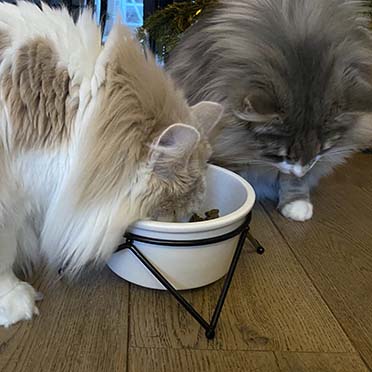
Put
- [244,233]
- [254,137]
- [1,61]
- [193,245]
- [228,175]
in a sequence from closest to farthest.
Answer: [1,61]
[193,245]
[244,233]
[228,175]
[254,137]

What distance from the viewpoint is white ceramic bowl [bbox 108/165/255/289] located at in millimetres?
1068

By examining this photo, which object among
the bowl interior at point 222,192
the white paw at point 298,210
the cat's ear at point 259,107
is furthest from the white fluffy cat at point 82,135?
the white paw at point 298,210

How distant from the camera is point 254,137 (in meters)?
1.52

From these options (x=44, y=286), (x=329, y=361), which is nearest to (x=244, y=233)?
(x=329, y=361)

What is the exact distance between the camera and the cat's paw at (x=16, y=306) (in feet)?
3.55

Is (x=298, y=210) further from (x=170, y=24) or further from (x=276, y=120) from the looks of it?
(x=170, y=24)

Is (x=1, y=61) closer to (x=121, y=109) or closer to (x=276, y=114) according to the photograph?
(x=121, y=109)

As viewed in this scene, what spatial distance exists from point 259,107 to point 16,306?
0.77m

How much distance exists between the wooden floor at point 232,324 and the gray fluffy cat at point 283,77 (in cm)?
29

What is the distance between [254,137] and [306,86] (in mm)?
201

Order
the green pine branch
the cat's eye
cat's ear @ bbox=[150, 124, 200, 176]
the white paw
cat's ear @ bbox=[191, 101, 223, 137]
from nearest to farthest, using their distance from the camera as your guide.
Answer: cat's ear @ bbox=[150, 124, 200, 176]
cat's ear @ bbox=[191, 101, 223, 137]
the cat's eye
the white paw
the green pine branch

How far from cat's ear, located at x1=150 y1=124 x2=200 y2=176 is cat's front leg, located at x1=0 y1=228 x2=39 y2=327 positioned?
332 millimetres

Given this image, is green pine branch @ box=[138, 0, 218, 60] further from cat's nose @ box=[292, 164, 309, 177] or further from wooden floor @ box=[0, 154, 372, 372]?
wooden floor @ box=[0, 154, 372, 372]

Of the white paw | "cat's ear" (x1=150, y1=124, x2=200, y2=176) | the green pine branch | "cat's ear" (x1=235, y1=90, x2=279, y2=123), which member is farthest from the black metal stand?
the green pine branch
